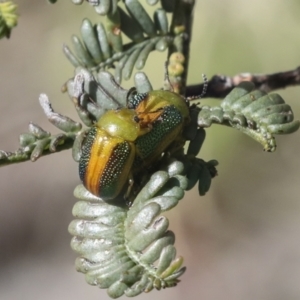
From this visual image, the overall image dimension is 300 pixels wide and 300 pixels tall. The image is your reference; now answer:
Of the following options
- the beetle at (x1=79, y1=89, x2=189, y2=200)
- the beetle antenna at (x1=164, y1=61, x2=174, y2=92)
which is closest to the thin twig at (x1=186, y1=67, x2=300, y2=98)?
the beetle antenna at (x1=164, y1=61, x2=174, y2=92)

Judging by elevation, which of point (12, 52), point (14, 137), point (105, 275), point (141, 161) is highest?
point (141, 161)

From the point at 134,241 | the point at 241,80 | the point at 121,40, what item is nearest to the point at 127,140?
the point at 134,241

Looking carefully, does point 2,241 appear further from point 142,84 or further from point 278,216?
point 142,84

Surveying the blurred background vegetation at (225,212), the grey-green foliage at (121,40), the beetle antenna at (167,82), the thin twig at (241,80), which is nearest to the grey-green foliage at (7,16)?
the grey-green foliage at (121,40)

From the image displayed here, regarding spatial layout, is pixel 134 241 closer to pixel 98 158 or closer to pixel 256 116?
pixel 98 158

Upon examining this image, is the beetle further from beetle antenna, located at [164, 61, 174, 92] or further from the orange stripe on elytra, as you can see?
beetle antenna, located at [164, 61, 174, 92]

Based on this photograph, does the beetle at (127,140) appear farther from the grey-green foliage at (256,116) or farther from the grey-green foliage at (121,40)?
the grey-green foliage at (121,40)

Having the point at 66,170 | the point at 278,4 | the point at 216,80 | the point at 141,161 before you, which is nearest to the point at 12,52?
the point at 66,170
